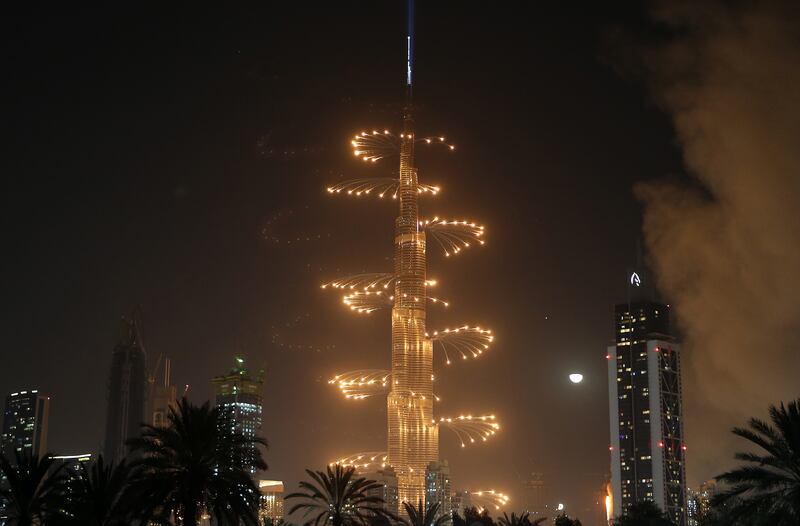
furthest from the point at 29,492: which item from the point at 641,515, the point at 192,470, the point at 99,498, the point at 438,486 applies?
the point at 438,486

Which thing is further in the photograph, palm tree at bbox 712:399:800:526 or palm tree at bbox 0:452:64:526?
palm tree at bbox 0:452:64:526

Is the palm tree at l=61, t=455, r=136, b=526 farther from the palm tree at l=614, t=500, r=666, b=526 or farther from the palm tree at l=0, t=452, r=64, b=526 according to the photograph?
the palm tree at l=614, t=500, r=666, b=526

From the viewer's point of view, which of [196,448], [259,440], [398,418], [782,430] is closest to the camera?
[782,430]

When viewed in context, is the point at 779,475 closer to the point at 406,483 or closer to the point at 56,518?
the point at 56,518

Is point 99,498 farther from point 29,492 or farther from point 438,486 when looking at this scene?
point 438,486

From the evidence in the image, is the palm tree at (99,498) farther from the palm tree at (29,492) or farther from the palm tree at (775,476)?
the palm tree at (775,476)

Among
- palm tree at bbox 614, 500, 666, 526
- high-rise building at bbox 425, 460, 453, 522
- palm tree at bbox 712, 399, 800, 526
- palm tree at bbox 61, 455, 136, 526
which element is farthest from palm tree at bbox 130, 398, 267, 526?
high-rise building at bbox 425, 460, 453, 522

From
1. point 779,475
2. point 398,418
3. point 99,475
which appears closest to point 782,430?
point 779,475
